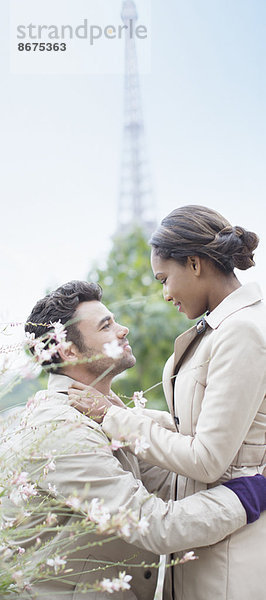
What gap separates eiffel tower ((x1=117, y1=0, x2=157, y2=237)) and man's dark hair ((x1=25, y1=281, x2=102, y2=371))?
13130 millimetres

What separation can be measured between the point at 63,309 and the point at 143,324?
281 inches

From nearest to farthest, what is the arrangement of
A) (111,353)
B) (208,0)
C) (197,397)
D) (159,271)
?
(111,353) < (197,397) < (159,271) < (208,0)

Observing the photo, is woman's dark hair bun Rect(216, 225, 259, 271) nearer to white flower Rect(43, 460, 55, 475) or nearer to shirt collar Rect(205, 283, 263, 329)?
shirt collar Rect(205, 283, 263, 329)

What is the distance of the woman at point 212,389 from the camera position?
1661mm

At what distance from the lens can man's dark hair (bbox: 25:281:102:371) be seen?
210 cm

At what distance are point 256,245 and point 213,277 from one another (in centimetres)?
19

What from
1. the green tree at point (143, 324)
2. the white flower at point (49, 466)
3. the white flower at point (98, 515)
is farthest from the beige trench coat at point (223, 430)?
the green tree at point (143, 324)

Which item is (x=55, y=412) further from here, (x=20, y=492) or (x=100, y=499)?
(x=20, y=492)

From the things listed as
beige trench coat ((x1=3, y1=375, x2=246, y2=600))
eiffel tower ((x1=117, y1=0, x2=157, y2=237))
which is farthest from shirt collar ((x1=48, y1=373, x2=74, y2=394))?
eiffel tower ((x1=117, y1=0, x2=157, y2=237))

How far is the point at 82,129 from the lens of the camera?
61.8ft

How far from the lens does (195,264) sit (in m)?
1.87

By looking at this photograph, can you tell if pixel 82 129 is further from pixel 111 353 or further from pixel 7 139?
pixel 111 353

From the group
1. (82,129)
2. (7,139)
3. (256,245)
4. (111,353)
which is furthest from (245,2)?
(111,353)

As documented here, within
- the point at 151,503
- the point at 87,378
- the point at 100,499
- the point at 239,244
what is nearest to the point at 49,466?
the point at 100,499
